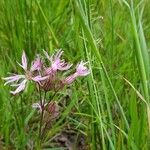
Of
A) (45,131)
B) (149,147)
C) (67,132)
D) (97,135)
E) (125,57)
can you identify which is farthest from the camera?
(125,57)

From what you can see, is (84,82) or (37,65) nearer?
(37,65)

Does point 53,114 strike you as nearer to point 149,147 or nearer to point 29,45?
A: point 149,147

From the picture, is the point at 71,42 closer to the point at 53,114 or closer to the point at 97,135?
the point at 97,135

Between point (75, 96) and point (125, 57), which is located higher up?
point (125, 57)

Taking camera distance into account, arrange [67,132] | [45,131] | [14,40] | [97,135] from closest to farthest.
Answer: [45,131]
[97,135]
[67,132]
[14,40]

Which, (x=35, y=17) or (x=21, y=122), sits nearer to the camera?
(x=21, y=122)

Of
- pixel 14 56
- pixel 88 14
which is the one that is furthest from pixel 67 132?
pixel 88 14

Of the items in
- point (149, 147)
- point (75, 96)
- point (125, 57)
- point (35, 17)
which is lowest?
point (149, 147)
